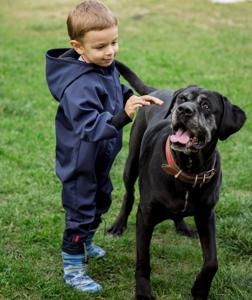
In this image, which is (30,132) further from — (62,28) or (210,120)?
(62,28)

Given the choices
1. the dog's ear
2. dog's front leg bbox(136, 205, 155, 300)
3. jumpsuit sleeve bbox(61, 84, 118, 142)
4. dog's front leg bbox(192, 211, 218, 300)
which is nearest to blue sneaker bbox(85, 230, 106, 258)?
dog's front leg bbox(136, 205, 155, 300)

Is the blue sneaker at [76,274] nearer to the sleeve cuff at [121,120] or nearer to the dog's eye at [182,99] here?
the sleeve cuff at [121,120]

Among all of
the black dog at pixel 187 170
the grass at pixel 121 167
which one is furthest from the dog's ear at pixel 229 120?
the grass at pixel 121 167

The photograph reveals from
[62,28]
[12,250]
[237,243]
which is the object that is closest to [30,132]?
[12,250]

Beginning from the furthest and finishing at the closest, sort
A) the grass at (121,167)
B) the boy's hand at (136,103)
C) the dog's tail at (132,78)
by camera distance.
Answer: the dog's tail at (132,78) → the grass at (121,167) → the boy's hand at (136,103)

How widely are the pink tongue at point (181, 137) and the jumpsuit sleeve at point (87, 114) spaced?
34cm

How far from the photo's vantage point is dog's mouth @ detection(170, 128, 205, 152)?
11.8ft

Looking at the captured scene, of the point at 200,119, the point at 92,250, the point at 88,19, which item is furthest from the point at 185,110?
the point at 92,250

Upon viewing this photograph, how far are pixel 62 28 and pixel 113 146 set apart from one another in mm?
9296

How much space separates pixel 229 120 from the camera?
147 inches

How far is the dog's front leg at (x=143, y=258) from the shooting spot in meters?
3.97

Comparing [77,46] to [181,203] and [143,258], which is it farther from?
[143,258]

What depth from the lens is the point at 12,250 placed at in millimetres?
4629

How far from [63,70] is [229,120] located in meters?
1.03
